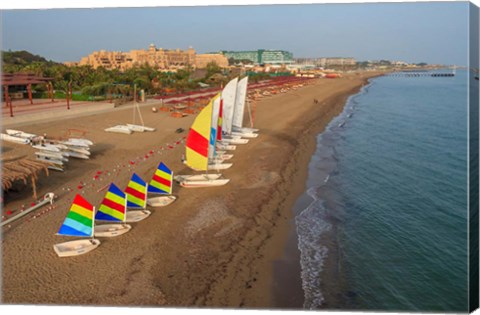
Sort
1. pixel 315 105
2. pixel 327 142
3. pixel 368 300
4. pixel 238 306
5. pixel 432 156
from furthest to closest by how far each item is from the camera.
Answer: pixel 315 105 → pixel 327 142 → pixel 432 156 → pixel 368 300 → pixel 238 306

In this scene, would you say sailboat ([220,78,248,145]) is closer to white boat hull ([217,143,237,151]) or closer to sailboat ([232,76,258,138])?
sailboat ([232,76,258,138])

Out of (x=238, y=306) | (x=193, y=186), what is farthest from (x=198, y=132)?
(x=238, y=306)

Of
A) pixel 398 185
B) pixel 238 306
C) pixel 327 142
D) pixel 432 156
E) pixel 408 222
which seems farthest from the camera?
pixel 327 142

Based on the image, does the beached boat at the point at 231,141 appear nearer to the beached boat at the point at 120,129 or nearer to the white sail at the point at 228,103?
the white sail at the point at 228,103

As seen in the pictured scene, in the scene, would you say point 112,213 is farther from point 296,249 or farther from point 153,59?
point 153,59

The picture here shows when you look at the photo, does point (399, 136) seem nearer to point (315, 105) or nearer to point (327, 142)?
point (327, 142)

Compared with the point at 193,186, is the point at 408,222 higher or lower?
lower

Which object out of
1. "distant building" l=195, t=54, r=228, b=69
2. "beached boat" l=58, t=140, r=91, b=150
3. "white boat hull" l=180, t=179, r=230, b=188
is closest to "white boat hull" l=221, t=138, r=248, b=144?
"white boat hull" l=180, t=179, r=230, b=188

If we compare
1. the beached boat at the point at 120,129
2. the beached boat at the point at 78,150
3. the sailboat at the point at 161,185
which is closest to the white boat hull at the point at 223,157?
the sailboat at the point at 161,185
